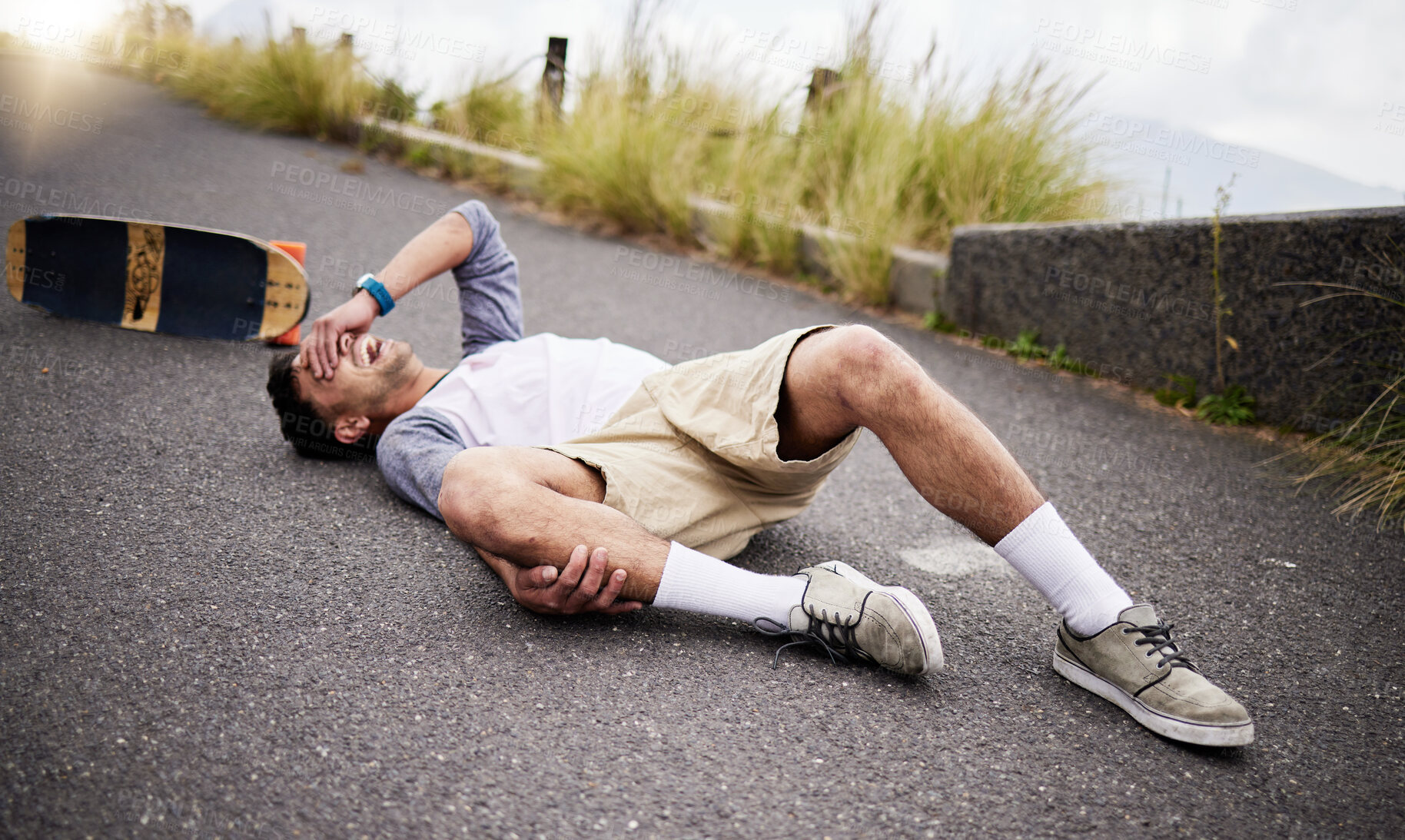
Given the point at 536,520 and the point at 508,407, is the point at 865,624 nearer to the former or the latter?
the point at 536,520

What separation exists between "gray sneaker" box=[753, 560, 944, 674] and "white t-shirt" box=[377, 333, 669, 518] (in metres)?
0.76

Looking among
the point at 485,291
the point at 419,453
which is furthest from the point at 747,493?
the point at 485,291

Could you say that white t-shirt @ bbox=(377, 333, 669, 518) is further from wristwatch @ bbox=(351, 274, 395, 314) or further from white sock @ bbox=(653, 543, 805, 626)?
white sock @ bbox=(653, 543, 805, 626)

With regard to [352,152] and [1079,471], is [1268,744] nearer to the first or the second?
[1079,471]

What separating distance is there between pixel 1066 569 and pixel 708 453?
2.78 feet

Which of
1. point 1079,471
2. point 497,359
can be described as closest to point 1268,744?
point 1079,471

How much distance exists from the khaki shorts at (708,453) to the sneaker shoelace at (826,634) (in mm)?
317

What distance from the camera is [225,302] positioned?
3441 millimetres

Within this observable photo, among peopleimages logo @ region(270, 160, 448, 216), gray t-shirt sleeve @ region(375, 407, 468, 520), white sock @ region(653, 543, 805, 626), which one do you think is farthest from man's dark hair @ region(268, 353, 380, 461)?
peopleimages logo @ region(270, 160, 448, 216)

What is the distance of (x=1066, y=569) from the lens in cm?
175

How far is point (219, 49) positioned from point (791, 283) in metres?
8.10

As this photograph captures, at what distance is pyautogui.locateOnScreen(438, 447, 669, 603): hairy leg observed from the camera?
180cm

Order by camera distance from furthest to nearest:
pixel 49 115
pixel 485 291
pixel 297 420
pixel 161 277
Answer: pixel 49 115, pixel 161 277, pixel 485 291, pixel 297 420

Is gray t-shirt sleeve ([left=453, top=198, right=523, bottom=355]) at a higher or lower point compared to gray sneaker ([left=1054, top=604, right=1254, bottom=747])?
higher
